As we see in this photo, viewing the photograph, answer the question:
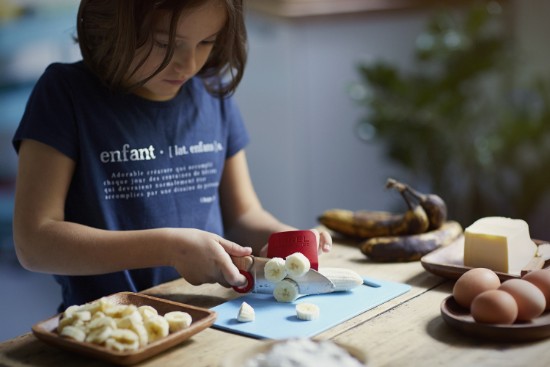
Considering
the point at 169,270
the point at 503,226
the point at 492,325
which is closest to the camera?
the point at 492,325

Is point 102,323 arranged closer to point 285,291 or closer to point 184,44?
point 285,291

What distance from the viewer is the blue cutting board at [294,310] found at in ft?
3.93

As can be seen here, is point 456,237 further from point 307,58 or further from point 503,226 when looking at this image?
point 307,58

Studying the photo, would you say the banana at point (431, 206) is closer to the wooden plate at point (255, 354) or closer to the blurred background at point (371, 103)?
the wooden plate at point (255, 354)

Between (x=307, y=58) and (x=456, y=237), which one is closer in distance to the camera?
(x=456, y=237)

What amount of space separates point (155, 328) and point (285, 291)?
0.31 meters

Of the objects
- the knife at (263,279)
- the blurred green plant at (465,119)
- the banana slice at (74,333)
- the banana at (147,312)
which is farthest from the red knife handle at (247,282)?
the blurred green plant at (465,119)

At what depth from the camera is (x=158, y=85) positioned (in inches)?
62.0

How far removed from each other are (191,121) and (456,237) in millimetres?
706

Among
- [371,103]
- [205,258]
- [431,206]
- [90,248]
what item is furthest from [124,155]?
[371,103]

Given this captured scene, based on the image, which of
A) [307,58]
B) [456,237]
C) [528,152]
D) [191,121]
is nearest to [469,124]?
[528,152]

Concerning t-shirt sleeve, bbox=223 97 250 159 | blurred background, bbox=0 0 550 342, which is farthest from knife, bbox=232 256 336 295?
blurred background, bbox=0 0 550 342

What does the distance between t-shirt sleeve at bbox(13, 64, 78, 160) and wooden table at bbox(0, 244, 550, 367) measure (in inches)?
17.1

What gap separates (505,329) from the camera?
1117 mm
